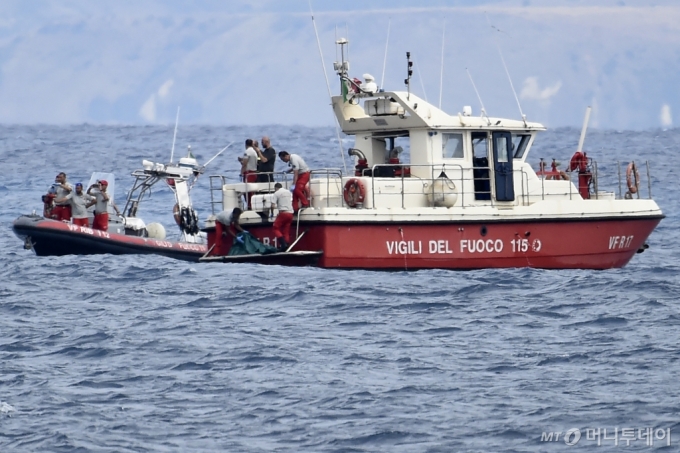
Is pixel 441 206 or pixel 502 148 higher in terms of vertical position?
pixel 502 148

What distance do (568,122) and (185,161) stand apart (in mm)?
138982

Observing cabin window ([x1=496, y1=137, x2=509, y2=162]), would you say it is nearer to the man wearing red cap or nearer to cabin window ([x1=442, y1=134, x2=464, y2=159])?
cabin window ([x1=442, y1=134, x2=464, y2=159])

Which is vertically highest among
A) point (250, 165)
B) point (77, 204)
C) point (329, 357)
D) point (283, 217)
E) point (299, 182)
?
point (250, 165)

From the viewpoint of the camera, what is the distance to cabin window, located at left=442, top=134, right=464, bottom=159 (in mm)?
20703

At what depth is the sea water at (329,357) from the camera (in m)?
11.8

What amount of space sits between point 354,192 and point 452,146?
1846mm

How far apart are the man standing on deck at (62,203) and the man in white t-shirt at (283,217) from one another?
14.6 feet

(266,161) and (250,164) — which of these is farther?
(266,161)

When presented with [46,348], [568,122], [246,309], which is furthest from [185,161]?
[568,122]

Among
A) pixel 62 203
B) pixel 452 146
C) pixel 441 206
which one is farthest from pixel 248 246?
pixel 62 203

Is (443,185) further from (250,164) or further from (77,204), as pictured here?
(77,204)

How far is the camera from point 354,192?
19.9m

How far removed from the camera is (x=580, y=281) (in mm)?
19234

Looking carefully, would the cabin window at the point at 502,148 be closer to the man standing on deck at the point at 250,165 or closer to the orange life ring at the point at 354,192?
the orange life ring at the point at 354,192
